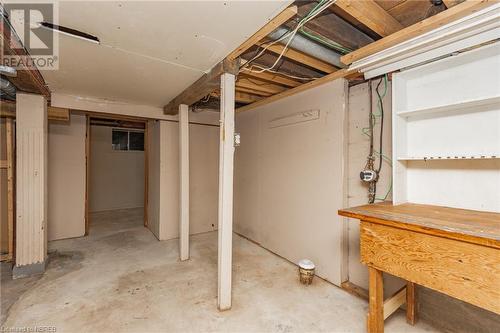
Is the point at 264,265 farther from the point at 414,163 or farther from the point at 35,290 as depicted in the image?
the point at 35,290

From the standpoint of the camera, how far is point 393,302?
1.83 m

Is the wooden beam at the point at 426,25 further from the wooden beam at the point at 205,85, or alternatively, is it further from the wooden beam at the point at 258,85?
the wooden beam at the point at 258,85

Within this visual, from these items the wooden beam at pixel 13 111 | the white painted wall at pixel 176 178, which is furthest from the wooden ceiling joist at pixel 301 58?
the wooden beam at pixel 13 111

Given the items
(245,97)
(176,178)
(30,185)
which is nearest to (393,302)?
(245,97)

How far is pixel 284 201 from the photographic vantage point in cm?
324

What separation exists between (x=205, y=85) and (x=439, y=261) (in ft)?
7.58

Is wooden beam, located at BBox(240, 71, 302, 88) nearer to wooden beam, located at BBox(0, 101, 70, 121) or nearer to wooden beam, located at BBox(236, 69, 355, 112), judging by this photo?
wooden beam, located at BBox(236, 69, 355, 112)

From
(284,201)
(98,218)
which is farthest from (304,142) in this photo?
(98,218)

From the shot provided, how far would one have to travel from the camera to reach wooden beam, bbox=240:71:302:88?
2.54 metres

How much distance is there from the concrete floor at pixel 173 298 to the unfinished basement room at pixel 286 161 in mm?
20

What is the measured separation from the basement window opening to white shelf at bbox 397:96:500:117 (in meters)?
6.59

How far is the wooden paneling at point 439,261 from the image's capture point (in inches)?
44.3

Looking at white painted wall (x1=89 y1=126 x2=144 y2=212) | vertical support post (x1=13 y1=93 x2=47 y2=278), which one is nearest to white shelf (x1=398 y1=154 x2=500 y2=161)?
vertical support post (x1=13 y1=93 x2=47 y2=278)

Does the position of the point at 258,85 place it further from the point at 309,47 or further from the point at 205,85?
the point at 309,47
